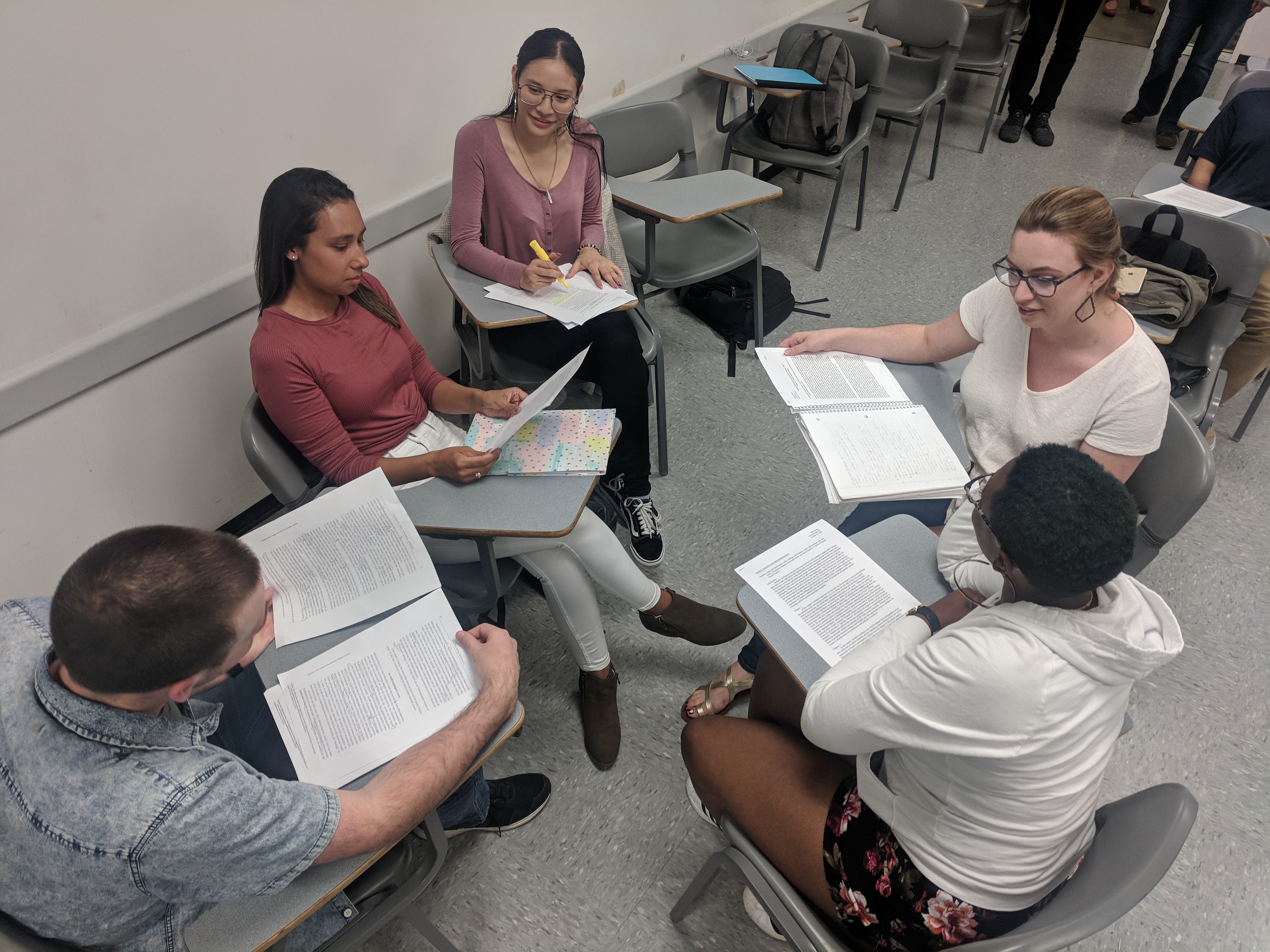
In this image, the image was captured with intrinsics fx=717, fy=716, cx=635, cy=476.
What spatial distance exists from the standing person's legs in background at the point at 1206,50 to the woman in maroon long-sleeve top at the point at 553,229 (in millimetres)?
3932

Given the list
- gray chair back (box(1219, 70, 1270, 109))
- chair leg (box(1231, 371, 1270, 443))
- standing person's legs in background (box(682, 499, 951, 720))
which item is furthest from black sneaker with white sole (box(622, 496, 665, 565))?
gray chair back (box(1219, 70, 1270, 109))

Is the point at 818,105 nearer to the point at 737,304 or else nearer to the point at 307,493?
the point at 737,304

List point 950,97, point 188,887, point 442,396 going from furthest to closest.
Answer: point 950,97 < point 442,396 < point 188,887

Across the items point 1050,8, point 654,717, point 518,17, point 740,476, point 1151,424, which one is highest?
point 1050,8

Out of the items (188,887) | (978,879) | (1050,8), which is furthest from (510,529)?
(1050,8)

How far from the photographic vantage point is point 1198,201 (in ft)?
7.91

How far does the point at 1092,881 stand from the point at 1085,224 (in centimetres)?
110

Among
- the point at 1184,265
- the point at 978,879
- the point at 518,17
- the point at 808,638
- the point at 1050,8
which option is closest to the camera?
the point at 978,879

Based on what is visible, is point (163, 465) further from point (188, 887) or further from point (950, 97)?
point (950, 97)

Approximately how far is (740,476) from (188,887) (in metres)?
1.94

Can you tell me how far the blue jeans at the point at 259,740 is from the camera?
1.11 m

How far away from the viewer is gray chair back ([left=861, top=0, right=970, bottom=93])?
3.68 metres

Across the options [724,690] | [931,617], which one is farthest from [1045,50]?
[931,617]

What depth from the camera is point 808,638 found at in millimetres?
1177
